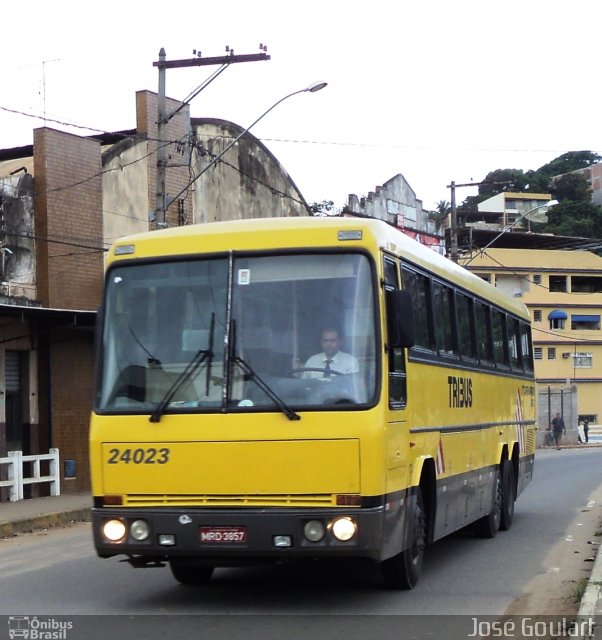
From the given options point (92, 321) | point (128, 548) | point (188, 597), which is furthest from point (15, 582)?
point (92, 321)

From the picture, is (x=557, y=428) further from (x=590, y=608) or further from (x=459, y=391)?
(x=590, y=608)

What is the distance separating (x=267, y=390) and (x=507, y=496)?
7732mm

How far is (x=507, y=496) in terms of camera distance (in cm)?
1545

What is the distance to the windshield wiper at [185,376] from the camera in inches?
343

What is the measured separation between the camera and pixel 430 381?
34.4 feet

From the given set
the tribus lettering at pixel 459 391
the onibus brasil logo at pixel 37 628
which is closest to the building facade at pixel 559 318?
the tribus lettering at pixel 459 391

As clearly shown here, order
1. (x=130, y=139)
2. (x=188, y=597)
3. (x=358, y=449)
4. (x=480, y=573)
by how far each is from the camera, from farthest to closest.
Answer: (x=130, y=139) < (x=480, y=573) < (x=188, y=597) < (x=358, y=449)

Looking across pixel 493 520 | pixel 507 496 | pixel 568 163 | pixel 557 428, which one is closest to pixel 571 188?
pixel 568 163

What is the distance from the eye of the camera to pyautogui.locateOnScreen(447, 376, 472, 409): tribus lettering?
37.7ft

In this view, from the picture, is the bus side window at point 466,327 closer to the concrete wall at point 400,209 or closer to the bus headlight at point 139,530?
the bus headlight at point 139,530

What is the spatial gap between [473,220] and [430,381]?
105 meters

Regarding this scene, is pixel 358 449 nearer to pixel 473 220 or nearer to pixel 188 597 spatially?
pixel 188 597

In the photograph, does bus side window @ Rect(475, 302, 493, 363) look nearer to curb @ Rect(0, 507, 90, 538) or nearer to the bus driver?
the bus driver
